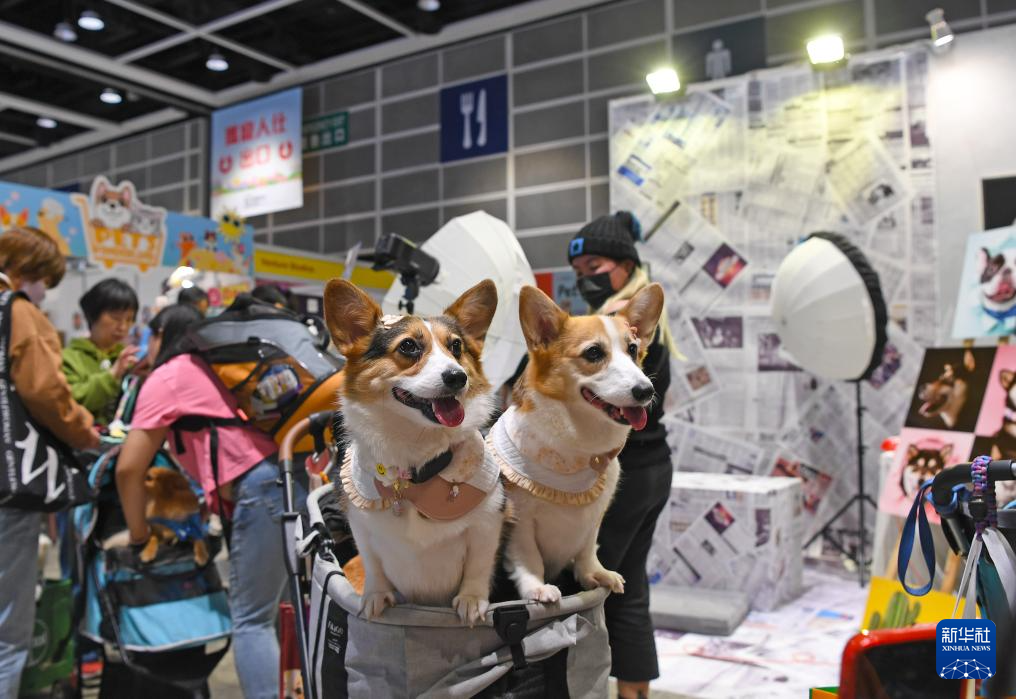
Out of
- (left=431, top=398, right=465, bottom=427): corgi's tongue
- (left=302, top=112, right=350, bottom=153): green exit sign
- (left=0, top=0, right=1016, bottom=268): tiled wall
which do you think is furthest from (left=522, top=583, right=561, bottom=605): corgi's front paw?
(left=302, top=112, right=350, bottom=153): green exit sign

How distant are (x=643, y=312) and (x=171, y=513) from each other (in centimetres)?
157

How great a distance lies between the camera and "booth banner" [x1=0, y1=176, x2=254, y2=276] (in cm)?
448

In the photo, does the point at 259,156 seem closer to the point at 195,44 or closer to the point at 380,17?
the point at 195,44

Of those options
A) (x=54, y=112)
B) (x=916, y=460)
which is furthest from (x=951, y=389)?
(x=54, y=112)

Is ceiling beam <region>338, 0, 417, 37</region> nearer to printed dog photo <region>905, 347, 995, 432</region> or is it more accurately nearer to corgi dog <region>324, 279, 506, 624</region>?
printed dog photo <region>905, 347, 995, 432</region>

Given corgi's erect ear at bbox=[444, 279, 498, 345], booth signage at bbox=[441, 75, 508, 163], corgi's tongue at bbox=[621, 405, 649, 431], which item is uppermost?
booth signage at bbox=[441, 75, 508, 163]

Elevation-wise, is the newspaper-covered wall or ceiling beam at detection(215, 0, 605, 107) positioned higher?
ceiling beam at detection(215, 0, 605, 107)

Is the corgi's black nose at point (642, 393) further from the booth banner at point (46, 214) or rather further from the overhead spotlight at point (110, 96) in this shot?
the overhead spotlight at point (110, 96)

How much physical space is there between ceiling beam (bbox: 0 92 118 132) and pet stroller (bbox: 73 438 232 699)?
25.6 ft

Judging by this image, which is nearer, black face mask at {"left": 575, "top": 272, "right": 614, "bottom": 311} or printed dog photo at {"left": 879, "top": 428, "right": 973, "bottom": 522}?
black face mask at {"left": 575, "top": 272, "right": 614, "bottom": 311}

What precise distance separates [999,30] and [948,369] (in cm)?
253

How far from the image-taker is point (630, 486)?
189 centimetres

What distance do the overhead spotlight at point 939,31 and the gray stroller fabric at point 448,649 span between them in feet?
15.1

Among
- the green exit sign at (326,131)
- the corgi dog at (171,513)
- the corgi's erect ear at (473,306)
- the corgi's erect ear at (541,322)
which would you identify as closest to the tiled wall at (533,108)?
the green exit sign at (326,131)
